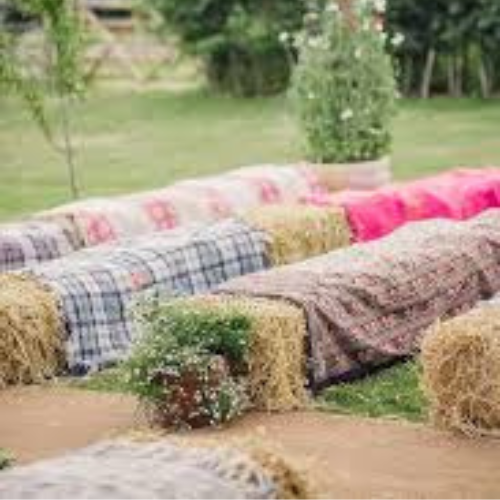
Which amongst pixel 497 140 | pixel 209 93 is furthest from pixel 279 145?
pixel 209 93

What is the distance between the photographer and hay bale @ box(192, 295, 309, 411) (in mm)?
8781

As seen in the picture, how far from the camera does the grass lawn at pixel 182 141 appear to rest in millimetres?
18750

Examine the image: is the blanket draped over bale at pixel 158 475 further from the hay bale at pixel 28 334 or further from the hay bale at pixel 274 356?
the hay bale at pixel 28 334

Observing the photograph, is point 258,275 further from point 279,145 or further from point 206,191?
point 279,145

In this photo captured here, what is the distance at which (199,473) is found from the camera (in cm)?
552

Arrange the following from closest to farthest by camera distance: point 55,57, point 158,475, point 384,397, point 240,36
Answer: point 158,475
point 384,397
point 55,57
point 240,36

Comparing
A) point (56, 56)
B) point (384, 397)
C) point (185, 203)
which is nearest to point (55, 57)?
point (56, 56)

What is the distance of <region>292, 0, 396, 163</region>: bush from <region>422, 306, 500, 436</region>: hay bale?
675 centimetres

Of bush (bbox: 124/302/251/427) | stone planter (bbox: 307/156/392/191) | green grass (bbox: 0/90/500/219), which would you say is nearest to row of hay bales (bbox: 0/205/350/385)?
bush (bbox: 124/302/251/427)

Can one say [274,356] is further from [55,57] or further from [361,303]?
[55,57]

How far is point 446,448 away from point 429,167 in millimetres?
10891

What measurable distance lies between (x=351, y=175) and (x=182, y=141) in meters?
7.54

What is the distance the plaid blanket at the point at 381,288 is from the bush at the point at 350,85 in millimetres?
4179

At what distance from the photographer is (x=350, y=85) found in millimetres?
15008
